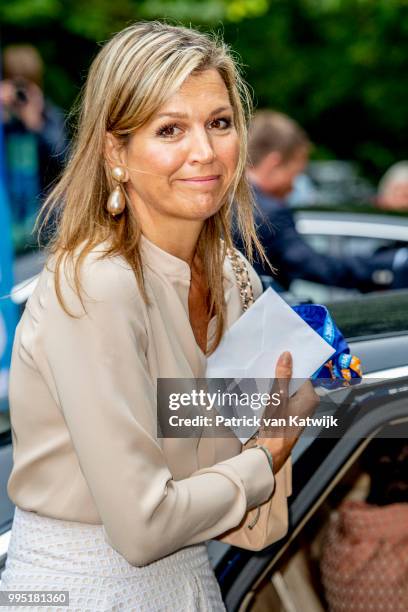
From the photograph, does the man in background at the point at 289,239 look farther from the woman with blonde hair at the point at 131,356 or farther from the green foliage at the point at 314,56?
the green foliage at the point at 314,56

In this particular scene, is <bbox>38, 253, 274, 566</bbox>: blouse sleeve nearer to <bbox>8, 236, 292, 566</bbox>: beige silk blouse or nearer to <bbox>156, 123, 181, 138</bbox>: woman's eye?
<bbox>8, 236, 292, 566</bbox>: beige silk blouse

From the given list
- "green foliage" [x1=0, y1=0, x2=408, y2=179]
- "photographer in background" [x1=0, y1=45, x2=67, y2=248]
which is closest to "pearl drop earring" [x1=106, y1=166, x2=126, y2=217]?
"photographer in background" [x1=0, y1=45, x2=67, y2=248]

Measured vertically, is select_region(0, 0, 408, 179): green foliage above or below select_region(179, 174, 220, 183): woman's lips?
below

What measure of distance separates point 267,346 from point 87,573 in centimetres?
50

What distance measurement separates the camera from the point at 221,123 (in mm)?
1874

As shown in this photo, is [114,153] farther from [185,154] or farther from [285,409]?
[285,409]

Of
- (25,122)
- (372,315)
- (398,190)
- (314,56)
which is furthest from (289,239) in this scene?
(314,56)

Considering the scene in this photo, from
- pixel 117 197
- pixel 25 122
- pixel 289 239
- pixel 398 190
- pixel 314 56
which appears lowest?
pixel 314 56

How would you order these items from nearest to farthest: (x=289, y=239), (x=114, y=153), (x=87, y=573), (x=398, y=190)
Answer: (x=87, y=573) < (x=114, y=153) < (x=289, y=239) < (x=398, y=190)

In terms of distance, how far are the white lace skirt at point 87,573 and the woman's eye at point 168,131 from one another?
671 mm

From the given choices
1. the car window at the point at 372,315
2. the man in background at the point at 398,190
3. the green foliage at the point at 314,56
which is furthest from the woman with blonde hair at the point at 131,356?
the green foliage at the point at 314,56

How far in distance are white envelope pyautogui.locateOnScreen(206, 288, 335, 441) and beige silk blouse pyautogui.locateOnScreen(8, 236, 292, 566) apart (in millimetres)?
80

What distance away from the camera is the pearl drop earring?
1.81 metres

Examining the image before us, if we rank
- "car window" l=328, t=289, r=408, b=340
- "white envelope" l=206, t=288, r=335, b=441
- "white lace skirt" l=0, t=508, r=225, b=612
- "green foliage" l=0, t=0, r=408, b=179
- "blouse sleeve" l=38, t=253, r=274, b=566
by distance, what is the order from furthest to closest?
"green foliage" l=0, t=0, r=408, b=179 < "car window" l=328, t=289, r=408, b=340 < "white envelope" l=206, t=288, r=335, b=441 < "white lace skirt" l=0, t=508, r=225, b=612 < "blouse sleeve" l=38, t=253, r=274, b=566
